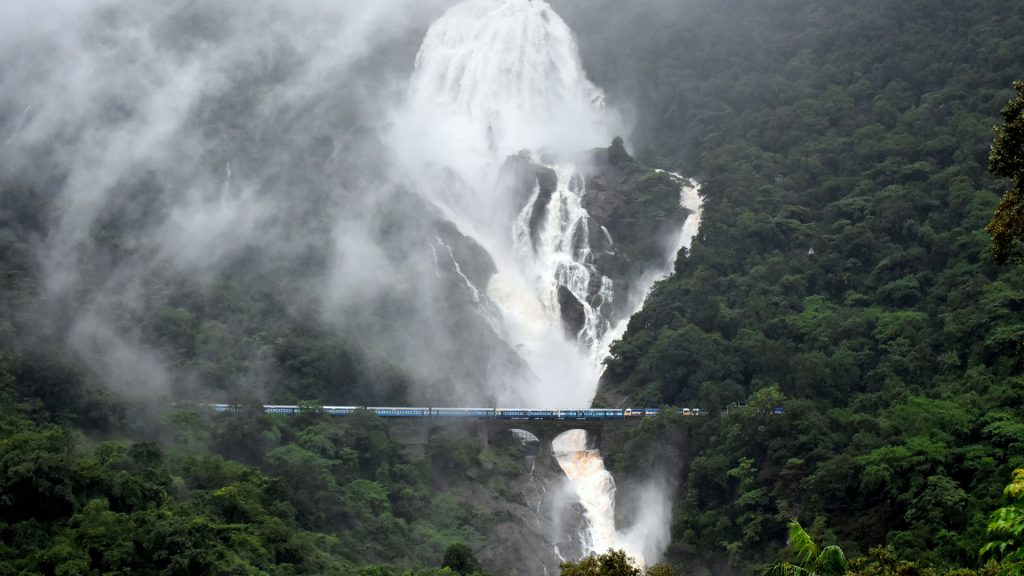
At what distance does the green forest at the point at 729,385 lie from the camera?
41.7 m

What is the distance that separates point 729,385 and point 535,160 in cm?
3122

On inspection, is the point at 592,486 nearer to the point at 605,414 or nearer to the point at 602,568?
the point at 605,414

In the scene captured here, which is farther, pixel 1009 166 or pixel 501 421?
pixel 501 421

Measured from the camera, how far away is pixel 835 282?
212 feet

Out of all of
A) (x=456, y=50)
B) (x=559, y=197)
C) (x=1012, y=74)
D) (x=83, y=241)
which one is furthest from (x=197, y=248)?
(x=1012, y=74)

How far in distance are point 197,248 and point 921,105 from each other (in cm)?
4579

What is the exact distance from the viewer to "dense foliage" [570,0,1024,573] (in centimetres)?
4606

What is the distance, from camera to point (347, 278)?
233ft

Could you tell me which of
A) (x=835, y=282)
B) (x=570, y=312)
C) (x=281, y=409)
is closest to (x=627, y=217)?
(x=570, y=312)

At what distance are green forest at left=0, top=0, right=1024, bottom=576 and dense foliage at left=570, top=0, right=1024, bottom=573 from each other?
16 centimetres

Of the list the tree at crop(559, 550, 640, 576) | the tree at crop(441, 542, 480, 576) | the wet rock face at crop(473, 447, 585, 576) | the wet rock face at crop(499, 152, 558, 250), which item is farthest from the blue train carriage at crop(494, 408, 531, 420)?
the tree at crop(559, 550, 640, 576)

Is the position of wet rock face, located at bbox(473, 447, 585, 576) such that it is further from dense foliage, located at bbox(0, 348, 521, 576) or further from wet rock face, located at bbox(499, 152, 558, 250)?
wet rock face, located at bbox(499, 152, 558, 250)

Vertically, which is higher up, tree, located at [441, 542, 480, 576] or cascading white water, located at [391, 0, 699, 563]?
cascading white water, located at [391, 0, 699, 563]

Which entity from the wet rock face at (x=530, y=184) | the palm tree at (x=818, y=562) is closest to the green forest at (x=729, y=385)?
the palm tree at (x=818, y=562)
